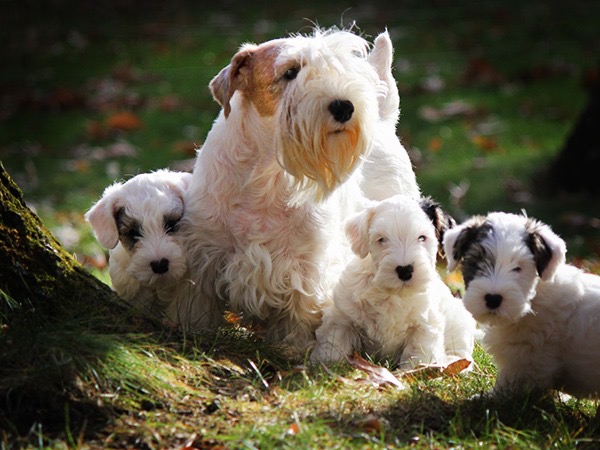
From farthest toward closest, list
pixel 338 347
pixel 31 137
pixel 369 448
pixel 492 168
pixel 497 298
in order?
pixel 31 137
pixel 492 168
pixel 338 347
pixel 497 298
pixel 369 448

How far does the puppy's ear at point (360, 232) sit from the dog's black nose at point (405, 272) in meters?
0.28

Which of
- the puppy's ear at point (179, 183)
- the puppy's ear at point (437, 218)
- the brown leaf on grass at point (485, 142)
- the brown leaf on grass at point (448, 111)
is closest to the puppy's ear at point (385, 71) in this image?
the puppy's ear at point (437, 218)

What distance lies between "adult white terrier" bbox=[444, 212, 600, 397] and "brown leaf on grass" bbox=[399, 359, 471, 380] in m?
0.39

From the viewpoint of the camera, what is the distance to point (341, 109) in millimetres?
4926

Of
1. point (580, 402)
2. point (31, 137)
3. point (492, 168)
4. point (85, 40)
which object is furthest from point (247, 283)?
point (85, 40)

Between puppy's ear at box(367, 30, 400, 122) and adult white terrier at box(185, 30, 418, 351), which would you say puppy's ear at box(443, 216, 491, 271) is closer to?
adult white terrier at box(185, 30, 418, 351)

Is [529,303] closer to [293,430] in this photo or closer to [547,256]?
[547,256]

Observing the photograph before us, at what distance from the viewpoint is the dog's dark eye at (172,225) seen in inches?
213

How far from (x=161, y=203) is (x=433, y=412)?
6.77 ft

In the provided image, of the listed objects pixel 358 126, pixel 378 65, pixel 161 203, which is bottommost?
pixel 161 203

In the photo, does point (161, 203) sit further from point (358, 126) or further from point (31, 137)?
point (31, 137)

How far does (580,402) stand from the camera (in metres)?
4.74

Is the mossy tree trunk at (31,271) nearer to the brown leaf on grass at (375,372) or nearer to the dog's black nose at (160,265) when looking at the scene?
the dog's black nose at (160,265)

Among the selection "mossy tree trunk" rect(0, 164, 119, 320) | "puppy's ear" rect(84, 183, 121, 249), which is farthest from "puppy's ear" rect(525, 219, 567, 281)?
"puppy's ear" rect(84, 183, 121, 249)
